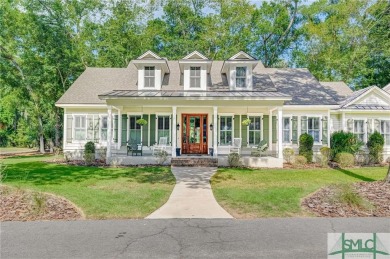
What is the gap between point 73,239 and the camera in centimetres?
512

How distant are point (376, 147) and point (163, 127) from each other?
41.2 feet

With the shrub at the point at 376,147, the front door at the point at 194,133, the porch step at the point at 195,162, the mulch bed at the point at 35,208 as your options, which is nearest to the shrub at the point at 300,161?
the shrub at the point at 376,147

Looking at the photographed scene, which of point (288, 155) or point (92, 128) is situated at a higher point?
point (92, 128)

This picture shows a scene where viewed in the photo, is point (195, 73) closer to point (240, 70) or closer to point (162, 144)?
point (240, 70)

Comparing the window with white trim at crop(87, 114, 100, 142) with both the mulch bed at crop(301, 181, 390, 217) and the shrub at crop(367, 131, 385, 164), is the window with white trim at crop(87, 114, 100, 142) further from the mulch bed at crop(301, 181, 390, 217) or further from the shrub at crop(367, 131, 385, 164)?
the shrub at crop(367, 131, 385, 164)

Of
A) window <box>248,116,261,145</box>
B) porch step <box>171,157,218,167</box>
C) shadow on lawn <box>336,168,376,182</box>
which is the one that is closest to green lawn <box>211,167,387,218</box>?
shadow on lawn <box>336,168,376,182</box>

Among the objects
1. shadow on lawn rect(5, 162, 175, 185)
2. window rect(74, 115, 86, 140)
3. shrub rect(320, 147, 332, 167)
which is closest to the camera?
shadow on lawn rect(5, 162, 175, 185)

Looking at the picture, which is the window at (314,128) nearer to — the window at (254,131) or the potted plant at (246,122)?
the window at (254,131)

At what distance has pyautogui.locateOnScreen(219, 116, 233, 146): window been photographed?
17.5 metres

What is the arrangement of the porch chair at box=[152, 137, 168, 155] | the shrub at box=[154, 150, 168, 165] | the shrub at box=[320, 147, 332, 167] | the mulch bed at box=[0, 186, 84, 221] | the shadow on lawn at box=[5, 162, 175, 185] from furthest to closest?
the porch chair at box=[152, 137, 168, 155], the shrub at box=[320, 147, 332, 167], the shrub at box=[154, 150, 168, 165], the shadow on lawn at box=[5, 162, 175, 185], the mulch bed at box=[0, 186, 84, 221]

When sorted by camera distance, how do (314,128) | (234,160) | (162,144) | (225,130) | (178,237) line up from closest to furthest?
(178,237) → (234,160) → (162,144) → (314,128) → (225,130)

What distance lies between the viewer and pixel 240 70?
690 inches

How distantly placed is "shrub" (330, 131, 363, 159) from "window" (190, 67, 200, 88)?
896 centimetres

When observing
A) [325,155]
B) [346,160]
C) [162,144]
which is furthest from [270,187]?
[162,144]
